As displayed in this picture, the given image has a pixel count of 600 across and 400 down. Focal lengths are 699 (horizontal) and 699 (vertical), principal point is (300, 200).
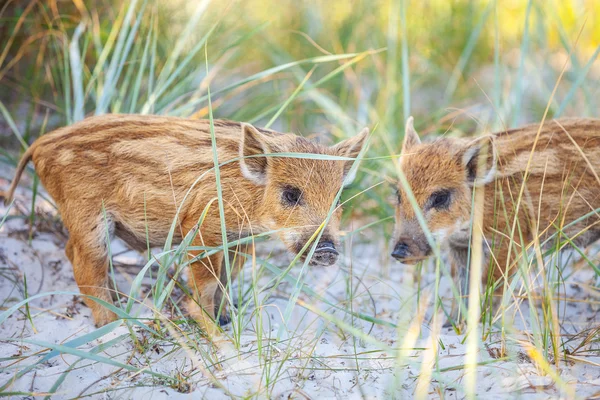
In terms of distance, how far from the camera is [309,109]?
19.2ft

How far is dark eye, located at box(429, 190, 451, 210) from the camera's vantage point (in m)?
4.16

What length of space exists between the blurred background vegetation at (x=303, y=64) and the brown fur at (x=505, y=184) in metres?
0.37

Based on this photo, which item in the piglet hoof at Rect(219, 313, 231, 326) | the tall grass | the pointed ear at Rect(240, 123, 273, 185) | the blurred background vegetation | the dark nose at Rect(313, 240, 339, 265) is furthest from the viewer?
the blurred background vegetation

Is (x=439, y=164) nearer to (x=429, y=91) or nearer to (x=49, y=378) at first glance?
(x=49, y=378)

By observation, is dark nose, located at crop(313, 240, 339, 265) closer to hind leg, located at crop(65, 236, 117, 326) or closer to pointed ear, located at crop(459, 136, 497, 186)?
pointed ear, located at crop(459, 136, 497, 186)

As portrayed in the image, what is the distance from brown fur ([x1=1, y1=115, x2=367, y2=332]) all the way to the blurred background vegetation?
0.79 metres

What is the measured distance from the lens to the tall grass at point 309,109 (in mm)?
2922

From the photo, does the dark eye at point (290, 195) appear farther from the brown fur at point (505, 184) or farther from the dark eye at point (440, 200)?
the dark eye at point (440, 200)

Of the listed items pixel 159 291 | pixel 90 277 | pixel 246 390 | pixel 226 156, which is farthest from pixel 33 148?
pixel 246 390

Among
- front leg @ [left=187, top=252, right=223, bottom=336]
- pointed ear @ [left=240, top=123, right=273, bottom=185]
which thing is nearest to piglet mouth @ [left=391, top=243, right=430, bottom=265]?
pointed ear @ [left=240, top=123, right=273, bottom=185]

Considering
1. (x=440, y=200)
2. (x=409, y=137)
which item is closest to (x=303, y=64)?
(x=409, y=137)

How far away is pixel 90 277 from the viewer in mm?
3734

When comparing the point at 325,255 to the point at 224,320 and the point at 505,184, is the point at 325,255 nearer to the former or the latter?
the point at 224,320

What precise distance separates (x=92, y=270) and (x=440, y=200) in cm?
203
